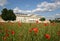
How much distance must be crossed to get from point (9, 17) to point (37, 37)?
54640 mm

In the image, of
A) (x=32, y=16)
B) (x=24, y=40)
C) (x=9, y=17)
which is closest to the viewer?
(x=24, y=40)

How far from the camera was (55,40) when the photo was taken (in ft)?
12.2

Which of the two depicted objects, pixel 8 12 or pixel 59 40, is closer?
pixel 59 40

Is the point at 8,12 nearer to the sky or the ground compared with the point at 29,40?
nearer to the ground

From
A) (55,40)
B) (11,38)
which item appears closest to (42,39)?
(55,40)

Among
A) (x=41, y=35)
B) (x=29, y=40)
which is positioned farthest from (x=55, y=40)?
(x=29, y=40)

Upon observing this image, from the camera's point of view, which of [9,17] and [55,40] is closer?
[55,40]

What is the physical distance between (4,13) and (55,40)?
184 ft

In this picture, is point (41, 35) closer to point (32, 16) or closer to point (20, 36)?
point (20, 36)

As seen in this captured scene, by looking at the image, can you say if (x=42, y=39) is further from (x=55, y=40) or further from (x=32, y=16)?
(x=32, y=16)

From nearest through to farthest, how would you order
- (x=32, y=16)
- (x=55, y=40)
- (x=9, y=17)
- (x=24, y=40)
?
(x=24, y=40)
(x=55, y=40)
(x=9, y=17)
(x=32, y=16)

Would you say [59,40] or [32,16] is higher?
[59,40]

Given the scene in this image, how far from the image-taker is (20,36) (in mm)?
3674

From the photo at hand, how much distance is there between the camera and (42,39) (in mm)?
3539
